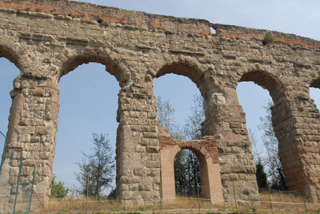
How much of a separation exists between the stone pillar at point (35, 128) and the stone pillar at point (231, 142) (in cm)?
511

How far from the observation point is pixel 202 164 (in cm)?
892

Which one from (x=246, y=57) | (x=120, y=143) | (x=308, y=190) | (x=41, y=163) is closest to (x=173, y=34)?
(x=246, y=57)

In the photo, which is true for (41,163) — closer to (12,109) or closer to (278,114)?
(12,109)

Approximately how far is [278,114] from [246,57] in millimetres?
2618

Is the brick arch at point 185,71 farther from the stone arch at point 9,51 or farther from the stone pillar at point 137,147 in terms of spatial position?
the stone arch at point 9,51

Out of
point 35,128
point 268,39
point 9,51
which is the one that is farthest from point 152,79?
point 268,39

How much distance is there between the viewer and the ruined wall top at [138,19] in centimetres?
973

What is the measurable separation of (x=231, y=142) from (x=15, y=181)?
644cm

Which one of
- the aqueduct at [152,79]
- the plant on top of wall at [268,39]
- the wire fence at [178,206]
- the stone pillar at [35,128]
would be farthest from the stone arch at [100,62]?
the plant on top of wall at [268,39]

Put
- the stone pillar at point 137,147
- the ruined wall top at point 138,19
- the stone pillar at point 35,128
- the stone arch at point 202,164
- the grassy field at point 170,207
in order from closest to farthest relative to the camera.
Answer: the grassy field at point 170,207
the stone pillar at point 35,128
the stone pillar at point 137,147
the stone arch at point 202,164
the ruined wall top at point 138,19

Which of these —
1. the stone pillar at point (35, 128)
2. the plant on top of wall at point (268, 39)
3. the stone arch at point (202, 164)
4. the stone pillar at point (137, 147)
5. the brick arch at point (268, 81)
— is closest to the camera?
the stone pillar at point (35, 128)

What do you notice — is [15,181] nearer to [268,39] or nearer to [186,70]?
[186,70]

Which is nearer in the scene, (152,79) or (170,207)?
(170,207)

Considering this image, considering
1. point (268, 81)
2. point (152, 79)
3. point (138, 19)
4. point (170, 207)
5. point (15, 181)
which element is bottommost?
point (170, 207)
